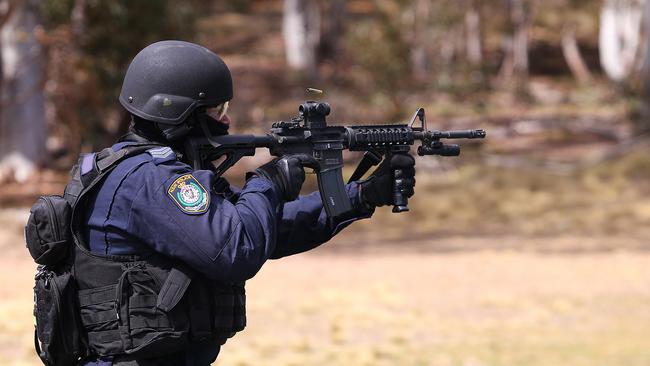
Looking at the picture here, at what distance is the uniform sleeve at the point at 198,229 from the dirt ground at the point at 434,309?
5.06 meters

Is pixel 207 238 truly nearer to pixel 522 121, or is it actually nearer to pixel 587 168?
pixel 587 168

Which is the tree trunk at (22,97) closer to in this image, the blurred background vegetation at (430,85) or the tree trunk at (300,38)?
the blurred background vegetation at (430,85)

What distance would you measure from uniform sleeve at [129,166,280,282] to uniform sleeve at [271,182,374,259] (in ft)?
2.15

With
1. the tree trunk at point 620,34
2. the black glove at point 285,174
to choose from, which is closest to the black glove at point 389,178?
the black glove at point 285,174

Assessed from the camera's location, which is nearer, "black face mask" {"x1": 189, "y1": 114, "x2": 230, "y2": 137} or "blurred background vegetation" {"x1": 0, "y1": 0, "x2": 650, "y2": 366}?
"black face mask" {"x1": 189, "y1": 114, "x2": 230, "y2": 137}

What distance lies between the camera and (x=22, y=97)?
19.6 meters

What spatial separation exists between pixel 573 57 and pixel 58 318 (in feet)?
129

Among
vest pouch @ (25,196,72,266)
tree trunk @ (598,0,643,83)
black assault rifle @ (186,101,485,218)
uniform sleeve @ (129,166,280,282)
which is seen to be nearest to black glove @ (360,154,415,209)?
black assault rifle @ (186,101,485,218)

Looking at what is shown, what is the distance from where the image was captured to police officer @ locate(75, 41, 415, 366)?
353cm

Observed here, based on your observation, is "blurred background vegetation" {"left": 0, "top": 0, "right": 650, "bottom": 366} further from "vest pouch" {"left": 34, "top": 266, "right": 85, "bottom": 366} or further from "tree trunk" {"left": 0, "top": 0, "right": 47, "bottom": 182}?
"vest pouch" {"left": 34, "top": 266, "right": 85, "bottom": 366}

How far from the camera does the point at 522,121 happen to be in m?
28.8

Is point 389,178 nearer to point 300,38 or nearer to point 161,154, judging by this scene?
point 161,154

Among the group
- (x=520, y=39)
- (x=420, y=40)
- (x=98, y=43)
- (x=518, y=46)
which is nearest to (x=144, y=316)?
(x=98, y=43)

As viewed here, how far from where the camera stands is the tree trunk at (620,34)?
1436 inches
